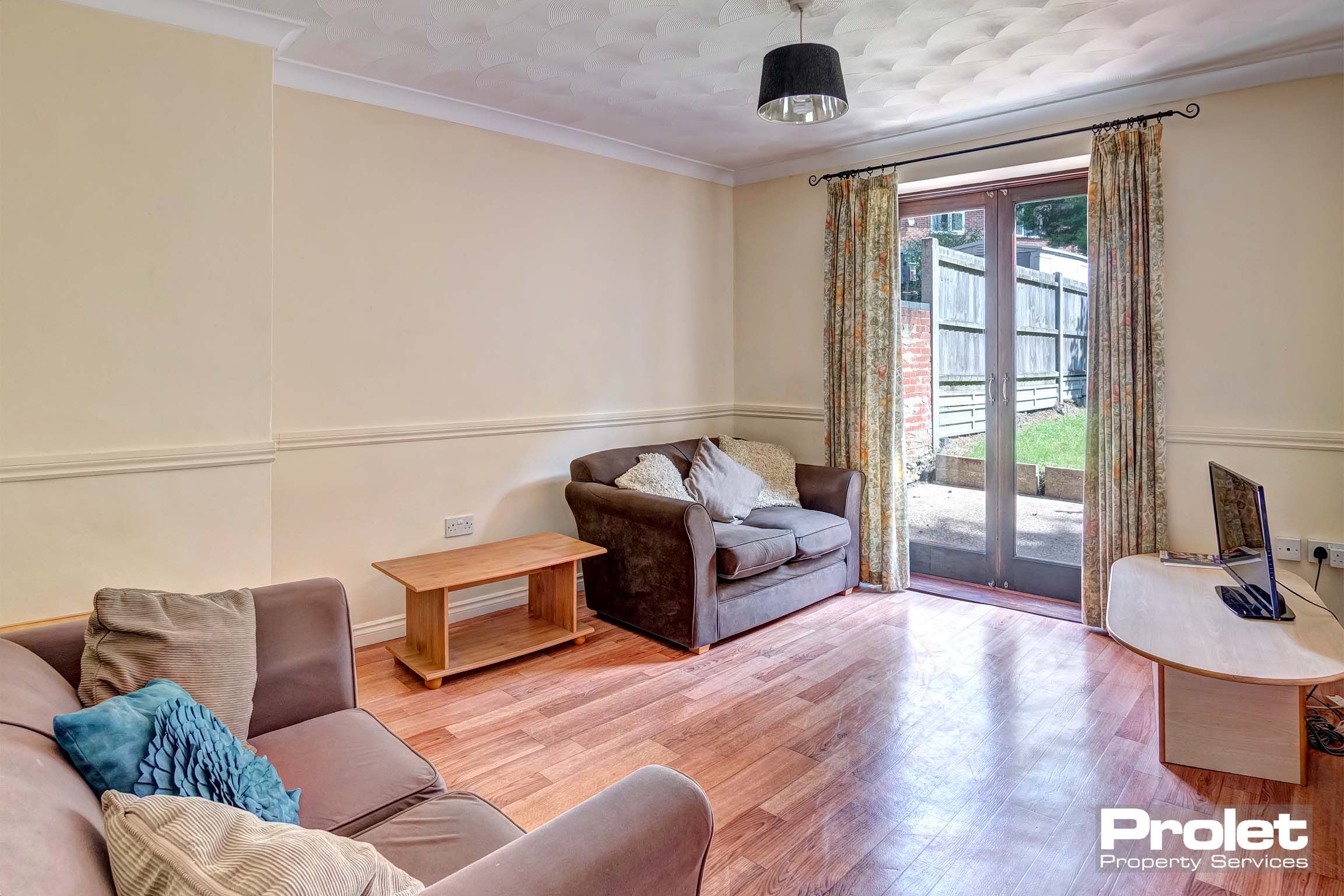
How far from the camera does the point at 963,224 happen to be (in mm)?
4371

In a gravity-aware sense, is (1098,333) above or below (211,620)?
above

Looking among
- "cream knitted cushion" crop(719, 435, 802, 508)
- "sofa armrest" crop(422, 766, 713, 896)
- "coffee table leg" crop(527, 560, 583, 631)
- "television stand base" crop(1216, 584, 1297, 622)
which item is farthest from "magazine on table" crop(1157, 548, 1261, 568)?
"coffee table leg" crop(527, 560, 583, 631)

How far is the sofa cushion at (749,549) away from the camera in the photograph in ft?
11.5

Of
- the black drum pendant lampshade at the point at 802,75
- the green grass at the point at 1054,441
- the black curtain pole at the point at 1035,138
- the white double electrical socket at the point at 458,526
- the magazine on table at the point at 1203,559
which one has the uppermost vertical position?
the black curtain pole at the point at 1035,138

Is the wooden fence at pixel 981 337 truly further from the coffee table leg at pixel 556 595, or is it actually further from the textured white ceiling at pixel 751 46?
the coffee table leg at pixel 556 595

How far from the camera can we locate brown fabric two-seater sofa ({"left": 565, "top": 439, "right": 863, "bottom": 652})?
3.42 m

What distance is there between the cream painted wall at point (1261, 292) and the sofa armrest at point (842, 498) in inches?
61.4

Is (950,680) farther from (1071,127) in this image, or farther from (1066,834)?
(1071,127)

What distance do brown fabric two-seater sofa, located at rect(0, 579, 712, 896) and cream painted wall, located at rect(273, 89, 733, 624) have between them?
4.94 ft

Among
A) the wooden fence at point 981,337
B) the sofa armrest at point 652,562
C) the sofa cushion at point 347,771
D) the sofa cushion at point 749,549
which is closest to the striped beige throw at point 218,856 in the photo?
the sofa cushion at point 347,771

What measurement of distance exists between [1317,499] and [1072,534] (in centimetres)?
110

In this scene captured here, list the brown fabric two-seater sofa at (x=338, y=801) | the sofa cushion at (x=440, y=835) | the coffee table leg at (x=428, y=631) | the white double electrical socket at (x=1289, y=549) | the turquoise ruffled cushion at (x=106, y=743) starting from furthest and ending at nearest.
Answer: the white double electrical socket at (x=1289, y=549), the coffee table leg at (x=428, y=631), the sofa cushion at (x=440, y=835), the turquoise ruffled cushion at (x=106, y=743), the brown fabric two-seater sofa at (x=338, y=801)

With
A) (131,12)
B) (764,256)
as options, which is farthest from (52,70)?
(764,256)

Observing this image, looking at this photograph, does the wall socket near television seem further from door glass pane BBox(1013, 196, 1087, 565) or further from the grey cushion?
the grey cushion
